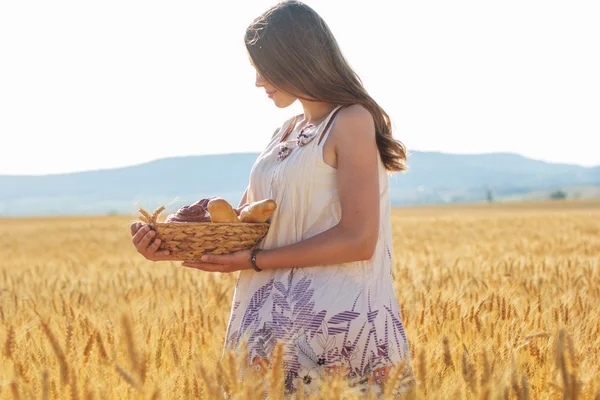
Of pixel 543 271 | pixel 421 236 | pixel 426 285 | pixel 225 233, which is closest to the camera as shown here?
pixel 225 233

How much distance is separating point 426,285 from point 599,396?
2792mm

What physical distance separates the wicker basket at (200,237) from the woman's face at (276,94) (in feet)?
1.47

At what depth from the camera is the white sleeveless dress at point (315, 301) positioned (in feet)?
7.30

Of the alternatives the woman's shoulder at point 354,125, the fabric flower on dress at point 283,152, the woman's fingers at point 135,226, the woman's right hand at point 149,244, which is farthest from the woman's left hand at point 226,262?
the woman's shoulder at point 354,125

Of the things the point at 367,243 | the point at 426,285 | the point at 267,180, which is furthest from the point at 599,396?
the point at 426,285

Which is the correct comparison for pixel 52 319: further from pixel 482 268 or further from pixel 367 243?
pixel 482 268

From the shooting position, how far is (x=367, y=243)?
7.39 feet

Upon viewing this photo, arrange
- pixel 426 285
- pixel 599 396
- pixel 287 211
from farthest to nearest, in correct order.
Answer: pixel 426 285, pixel 287 211, pixel 599 396

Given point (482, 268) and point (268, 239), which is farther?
point (482, 268)

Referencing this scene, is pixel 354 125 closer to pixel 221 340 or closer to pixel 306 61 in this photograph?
pixel 306 61

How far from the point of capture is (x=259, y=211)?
2.30 meters

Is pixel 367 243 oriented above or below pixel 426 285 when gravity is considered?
above

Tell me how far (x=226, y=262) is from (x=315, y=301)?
0.31 m

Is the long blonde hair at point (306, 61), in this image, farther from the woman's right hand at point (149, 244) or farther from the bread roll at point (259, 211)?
the woman's right hand at point (149, 244)
